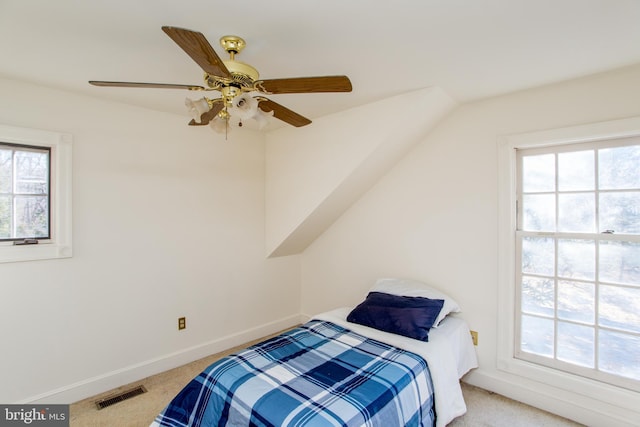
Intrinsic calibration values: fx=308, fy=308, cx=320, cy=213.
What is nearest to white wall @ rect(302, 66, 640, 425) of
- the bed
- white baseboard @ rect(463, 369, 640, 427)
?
white baseboard @ rect(463, 369, 640, 427)

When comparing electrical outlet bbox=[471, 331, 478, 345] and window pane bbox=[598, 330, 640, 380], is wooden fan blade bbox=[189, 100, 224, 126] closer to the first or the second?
electrical outlet bbox=[471, 331, 478, 345]

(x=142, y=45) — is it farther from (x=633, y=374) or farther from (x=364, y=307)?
(x=633, y=374)

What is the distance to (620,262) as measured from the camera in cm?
198

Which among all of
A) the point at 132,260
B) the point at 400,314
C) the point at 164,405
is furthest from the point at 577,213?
the point at 132,260

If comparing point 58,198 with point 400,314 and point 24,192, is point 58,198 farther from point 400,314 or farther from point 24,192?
point 400,314

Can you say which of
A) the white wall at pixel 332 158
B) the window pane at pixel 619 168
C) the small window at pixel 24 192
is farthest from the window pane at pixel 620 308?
the small window at pixel 24 192

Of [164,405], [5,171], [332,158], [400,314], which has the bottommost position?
[164,405]

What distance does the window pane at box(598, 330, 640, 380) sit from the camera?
1932 mm

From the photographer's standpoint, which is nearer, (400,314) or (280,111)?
(280,111)

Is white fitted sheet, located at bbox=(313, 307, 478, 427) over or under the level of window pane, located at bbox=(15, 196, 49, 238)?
under

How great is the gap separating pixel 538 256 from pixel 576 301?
36 cm

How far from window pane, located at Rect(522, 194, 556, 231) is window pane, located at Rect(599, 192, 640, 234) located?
265 millimetres

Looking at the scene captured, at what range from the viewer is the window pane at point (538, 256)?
2.24 m

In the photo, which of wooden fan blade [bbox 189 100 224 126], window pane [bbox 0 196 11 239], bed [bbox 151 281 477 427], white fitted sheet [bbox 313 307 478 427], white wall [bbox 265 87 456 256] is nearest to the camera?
bed [bbox 151 281 477 427]
